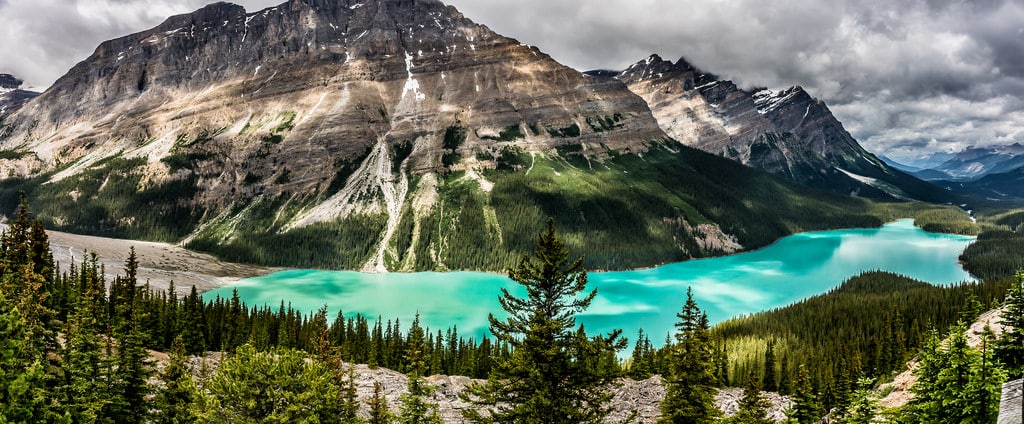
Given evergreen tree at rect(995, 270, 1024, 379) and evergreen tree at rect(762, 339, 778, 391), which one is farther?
evergreen tree at rect(762, 339, 778, 391)

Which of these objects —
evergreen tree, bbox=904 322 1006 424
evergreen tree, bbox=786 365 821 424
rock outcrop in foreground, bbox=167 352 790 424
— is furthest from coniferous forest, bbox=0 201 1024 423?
rock outcrop in foreground, bbox=167 352 790 424

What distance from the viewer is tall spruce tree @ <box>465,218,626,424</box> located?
1869 cm

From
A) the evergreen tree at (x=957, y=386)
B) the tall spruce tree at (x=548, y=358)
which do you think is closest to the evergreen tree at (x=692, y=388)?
the tall spruce tree at (x=548, y=358)

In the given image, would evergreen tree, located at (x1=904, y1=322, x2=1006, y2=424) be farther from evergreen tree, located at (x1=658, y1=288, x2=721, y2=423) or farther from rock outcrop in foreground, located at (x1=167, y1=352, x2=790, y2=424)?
rock outcrop in foreground, located at (x1=167, y1=352, x2=790, y2=424)

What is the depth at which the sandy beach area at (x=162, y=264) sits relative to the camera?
131 m

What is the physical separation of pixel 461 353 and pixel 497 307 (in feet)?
150

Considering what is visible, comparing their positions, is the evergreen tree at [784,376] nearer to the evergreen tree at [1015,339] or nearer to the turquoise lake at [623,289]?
the turquoise lake at [623,289]

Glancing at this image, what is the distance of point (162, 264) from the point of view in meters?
151

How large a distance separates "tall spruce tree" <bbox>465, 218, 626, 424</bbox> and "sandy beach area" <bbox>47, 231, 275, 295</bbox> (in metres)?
124

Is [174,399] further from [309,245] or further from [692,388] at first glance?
[309,245]

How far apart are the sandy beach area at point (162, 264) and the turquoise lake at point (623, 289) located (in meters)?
6.90

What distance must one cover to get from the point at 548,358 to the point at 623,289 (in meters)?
128

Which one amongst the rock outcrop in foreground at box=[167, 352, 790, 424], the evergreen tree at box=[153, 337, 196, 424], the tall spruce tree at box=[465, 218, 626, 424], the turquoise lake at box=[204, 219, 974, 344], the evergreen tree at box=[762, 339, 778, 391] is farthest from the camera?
the turquoise lake at box=[204, 219, 974, 344]

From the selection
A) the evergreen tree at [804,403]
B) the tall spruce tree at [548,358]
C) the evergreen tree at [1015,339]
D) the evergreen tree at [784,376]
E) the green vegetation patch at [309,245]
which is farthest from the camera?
the green vegetation patch at [309,245]
